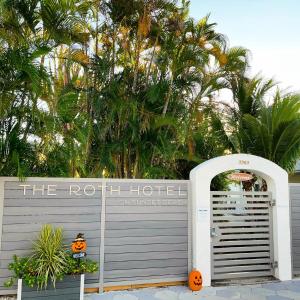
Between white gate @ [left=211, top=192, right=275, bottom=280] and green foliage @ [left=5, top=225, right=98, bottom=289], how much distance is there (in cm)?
222

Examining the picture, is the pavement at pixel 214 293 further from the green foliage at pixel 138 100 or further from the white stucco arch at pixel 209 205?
the green foliage at pixel 138 100

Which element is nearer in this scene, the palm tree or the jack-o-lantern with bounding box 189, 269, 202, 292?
the jack-o-lantern with bounding box 189, 269, 202, 292

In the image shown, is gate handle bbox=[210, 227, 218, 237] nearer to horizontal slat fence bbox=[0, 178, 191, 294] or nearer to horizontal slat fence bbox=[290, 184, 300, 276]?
horizontal slat fence bbox=[0, 178, 191, 294]

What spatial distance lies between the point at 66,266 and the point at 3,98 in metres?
2.55

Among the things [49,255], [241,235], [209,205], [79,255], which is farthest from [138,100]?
[49,255]

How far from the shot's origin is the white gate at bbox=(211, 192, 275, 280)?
6.01m

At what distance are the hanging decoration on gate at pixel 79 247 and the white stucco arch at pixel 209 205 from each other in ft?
6.35

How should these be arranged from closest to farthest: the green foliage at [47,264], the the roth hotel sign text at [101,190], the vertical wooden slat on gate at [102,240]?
the green foliage at [47,264] → the the roth hotel sign text at [101,190] → the vertical wooden slat on gate at [102,240]

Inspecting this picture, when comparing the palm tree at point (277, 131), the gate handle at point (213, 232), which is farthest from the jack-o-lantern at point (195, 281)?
the palm tree at point (277, 131)

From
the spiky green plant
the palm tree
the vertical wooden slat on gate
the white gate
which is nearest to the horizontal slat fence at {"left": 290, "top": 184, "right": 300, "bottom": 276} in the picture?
the white gate

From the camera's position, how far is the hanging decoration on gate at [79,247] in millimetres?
4922

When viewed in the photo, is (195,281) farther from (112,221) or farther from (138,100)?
(138,100)

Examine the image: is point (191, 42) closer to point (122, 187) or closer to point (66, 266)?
point (122, 187)

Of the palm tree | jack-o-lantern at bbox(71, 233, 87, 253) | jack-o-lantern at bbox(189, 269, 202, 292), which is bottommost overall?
jack-o-lantern at bbox(189, 269, 202, 292)
